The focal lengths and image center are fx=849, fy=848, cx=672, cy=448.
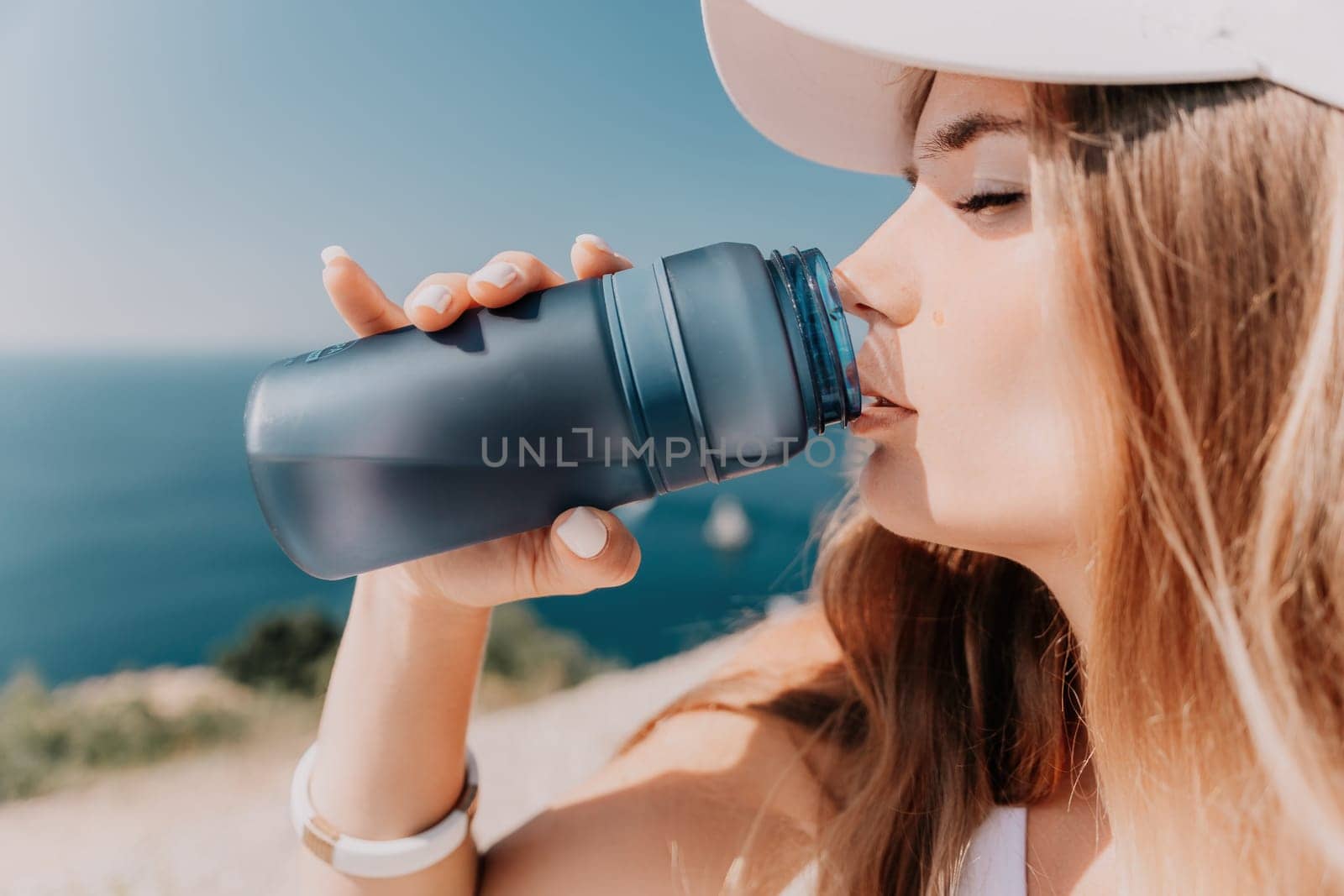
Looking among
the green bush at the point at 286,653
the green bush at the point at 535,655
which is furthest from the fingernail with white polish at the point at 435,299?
the green bush at the point at 286,653

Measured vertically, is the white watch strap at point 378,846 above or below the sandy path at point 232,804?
above

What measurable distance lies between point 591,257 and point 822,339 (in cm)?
23

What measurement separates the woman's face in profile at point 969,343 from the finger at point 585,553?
24cm

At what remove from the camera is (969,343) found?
68 cm

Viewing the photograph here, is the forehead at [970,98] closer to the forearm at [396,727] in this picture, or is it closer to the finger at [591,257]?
the finger at [591,257]

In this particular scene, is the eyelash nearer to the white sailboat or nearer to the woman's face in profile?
the woman's face in profile

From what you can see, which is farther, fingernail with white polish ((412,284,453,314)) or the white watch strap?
A: the white watch strap

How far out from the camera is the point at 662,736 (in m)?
1.10

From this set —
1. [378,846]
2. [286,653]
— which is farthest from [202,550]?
[378,846]

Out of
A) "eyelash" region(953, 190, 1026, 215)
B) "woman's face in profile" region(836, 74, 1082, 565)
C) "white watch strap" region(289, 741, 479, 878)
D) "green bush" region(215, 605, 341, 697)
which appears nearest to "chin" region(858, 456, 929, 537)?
"woman's face in profile" region(836, 74, 1082, 565)

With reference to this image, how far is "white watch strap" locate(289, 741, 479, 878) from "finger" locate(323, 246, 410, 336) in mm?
528

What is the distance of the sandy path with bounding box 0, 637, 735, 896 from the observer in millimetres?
2592

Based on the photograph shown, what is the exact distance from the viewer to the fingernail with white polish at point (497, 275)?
68cm

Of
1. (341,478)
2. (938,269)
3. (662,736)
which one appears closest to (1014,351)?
(938,269)
